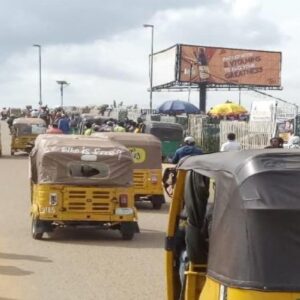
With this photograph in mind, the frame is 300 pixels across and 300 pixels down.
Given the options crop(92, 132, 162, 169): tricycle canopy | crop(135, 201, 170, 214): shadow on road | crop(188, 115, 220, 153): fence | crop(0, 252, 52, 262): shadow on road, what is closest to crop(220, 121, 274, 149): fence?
crop(188, 115, 220, 153): fence

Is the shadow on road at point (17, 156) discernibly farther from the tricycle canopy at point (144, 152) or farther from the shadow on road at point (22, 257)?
the shadow on road at point (22, 257)

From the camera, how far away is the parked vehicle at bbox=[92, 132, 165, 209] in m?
18.2

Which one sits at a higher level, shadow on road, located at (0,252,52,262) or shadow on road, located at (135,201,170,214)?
shadow on road, located at (0,252,52,262)

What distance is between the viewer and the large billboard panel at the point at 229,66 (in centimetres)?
7438

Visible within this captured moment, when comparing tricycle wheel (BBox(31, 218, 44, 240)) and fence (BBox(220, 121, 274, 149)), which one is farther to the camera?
fence (BBox(220, 121, 274, 149))

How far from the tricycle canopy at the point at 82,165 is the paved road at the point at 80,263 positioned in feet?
3.32

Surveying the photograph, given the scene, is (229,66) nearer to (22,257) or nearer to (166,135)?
(166,135)

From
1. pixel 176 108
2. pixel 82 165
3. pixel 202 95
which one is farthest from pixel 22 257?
pixel 202 95

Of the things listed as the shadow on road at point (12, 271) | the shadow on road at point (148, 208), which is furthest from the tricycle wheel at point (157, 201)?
the shadow on road at point (12, 271)

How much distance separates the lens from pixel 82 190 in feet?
43.4

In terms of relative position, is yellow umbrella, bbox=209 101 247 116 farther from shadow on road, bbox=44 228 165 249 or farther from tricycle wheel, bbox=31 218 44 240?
tricycle wheel, bbox=31 218 44 240

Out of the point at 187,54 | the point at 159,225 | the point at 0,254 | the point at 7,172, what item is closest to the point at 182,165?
the point at 0,254

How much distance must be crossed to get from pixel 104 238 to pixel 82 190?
3.33 ft

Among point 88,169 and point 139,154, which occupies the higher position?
point 88,169
